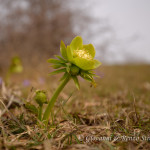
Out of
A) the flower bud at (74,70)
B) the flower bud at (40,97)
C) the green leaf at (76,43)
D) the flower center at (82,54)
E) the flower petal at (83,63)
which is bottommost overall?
the flower bud at (40,97)

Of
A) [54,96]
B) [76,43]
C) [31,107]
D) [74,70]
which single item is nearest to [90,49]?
[76,43]

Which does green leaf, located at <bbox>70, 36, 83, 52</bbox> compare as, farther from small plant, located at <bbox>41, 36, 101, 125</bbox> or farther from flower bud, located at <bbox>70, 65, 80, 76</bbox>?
flower bud, located at <bbox>70, 65, 80, 76</bbox>

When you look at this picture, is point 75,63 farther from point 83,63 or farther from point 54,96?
point 54,96

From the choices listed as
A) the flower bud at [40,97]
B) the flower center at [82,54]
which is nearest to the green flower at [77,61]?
the flower center at [82,54]

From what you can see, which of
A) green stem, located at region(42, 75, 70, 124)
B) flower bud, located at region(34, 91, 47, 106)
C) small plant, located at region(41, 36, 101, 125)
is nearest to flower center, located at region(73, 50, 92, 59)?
small plant, located at region(41, 36, 101, 125)

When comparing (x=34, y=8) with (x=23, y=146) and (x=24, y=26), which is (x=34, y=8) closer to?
(x=24, y=26)

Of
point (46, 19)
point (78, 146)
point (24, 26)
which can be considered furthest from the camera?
point (46, 19)

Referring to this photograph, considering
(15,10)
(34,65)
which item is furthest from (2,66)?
(15,10)

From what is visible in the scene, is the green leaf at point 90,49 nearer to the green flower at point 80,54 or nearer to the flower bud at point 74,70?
the green flower at point 80,54
